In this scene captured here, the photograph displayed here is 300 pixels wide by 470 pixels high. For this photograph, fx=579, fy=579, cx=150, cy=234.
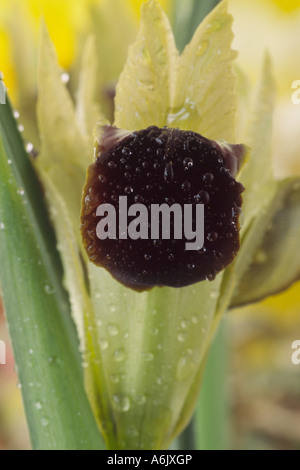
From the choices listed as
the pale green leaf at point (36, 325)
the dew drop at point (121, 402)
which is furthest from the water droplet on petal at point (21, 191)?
the dew drop at point (121, 402)

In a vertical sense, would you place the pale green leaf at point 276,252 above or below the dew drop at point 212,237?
below

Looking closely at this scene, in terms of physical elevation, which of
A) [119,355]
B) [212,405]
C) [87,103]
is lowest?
[212,405]

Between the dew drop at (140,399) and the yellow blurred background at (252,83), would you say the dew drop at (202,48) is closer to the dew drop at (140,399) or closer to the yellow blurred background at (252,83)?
the yellow blurred background at (252,83)

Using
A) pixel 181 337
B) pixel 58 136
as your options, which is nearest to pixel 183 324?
pixel 181 337

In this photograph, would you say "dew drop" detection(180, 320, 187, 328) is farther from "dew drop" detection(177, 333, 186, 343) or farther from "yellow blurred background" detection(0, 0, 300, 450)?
"yellow blurred background" detection(0, 0, 300, 450)

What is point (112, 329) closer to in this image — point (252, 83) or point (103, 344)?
point (103, 344)

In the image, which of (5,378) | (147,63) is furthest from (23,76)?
(5,378)

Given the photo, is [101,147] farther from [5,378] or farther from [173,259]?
[5,378]
